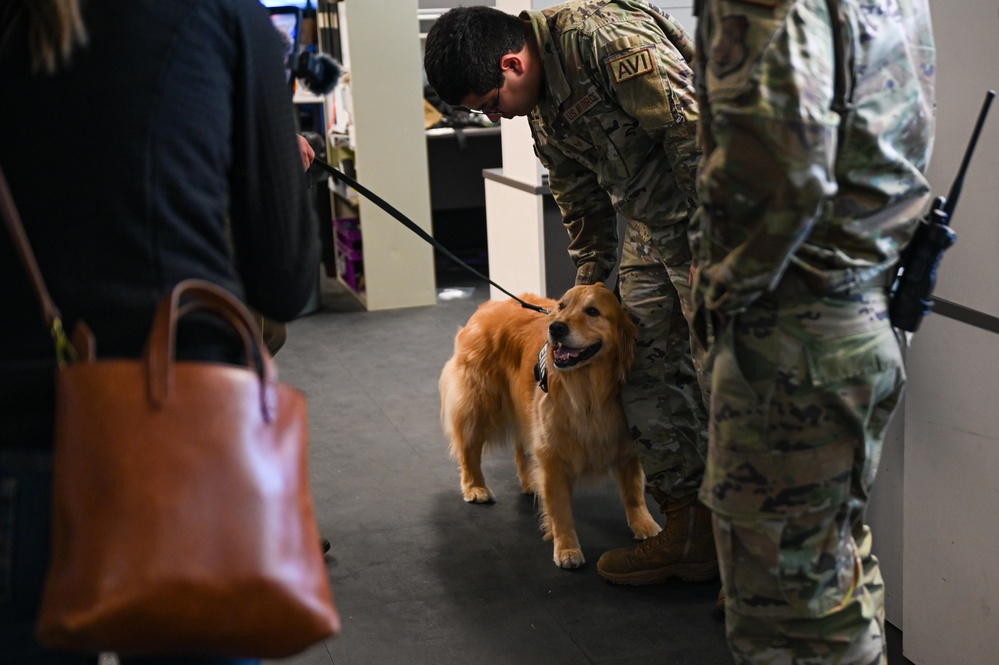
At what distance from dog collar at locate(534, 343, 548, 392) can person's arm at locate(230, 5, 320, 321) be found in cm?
161

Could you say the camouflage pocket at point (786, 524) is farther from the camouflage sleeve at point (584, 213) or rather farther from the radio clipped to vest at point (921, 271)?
the camouflage sleeve at point (584, 213)

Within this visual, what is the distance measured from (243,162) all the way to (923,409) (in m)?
1.50

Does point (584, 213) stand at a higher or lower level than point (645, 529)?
higher

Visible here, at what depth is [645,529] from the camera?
283 centimetres

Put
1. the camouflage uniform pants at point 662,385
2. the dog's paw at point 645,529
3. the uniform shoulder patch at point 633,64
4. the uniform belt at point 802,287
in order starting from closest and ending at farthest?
1. the uniform belt at point 802,287
2. the uniform shoulder patch at point 633,64
3. the camouflage uniform pants at point 662,385
4. the dog's paw at point 645,529

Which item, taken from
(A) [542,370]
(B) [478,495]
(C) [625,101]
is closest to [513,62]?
(C) [625,101]

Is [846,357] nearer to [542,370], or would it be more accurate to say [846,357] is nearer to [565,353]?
[565,353]

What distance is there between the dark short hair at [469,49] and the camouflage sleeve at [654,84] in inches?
8.8

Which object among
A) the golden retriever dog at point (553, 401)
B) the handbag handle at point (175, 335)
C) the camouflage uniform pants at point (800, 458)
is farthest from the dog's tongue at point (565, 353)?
the handbag handle at point (175, 335)

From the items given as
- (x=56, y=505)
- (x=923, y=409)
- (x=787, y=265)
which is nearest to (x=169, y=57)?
(x=56, y=505)

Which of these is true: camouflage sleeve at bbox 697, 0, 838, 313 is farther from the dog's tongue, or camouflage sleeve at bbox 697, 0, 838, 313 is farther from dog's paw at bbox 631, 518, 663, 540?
dog's paw at bbox 631, 518, 663, 540

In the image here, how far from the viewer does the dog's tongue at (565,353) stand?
2.55 metres

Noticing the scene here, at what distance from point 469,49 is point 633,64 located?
381mm

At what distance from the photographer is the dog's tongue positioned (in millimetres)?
2547
